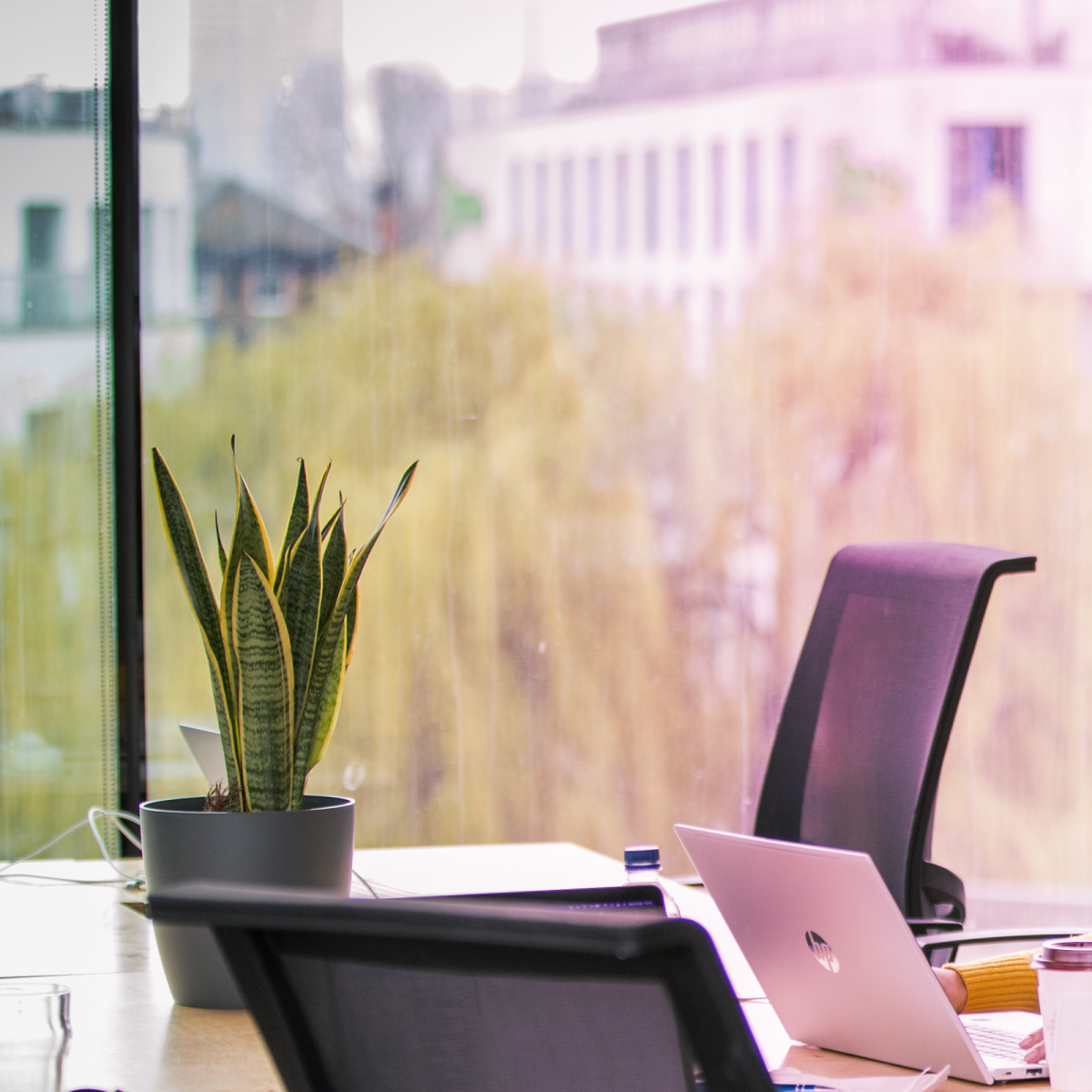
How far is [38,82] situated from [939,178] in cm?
255

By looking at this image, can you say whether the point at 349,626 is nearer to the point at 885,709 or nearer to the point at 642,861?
the point at 642,861

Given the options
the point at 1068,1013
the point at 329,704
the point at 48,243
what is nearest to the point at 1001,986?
the point at 1068,1013

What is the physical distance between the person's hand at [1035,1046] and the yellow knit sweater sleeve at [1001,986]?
6.6 inches

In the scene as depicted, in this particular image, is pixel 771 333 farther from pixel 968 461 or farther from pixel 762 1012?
pixel 762 1012

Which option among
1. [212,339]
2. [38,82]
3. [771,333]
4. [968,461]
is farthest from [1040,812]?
[38,82]

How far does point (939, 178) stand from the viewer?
420 centimetres

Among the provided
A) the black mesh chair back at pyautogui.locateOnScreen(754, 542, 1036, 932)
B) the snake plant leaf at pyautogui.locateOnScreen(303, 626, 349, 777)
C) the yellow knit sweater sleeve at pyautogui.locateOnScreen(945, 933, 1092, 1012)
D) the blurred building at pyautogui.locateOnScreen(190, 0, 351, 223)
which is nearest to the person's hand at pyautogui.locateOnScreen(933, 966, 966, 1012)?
the yellow knit sweater sleeve at pyautogui.locateOnScreen(945, 933, 1092, 1012)

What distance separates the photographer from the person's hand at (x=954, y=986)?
1355mm

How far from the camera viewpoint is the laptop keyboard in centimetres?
119

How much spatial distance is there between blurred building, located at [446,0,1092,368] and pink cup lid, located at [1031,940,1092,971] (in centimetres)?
314

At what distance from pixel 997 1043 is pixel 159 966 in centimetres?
92

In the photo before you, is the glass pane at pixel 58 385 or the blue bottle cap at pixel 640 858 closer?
the blue bottle cap at pixel 640 858

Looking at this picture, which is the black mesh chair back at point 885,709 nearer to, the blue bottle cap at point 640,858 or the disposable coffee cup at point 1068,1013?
the blue bottle cap at point 640,858

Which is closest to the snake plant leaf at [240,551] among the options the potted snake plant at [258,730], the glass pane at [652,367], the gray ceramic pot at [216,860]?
the potted snake plant at [258,730]
